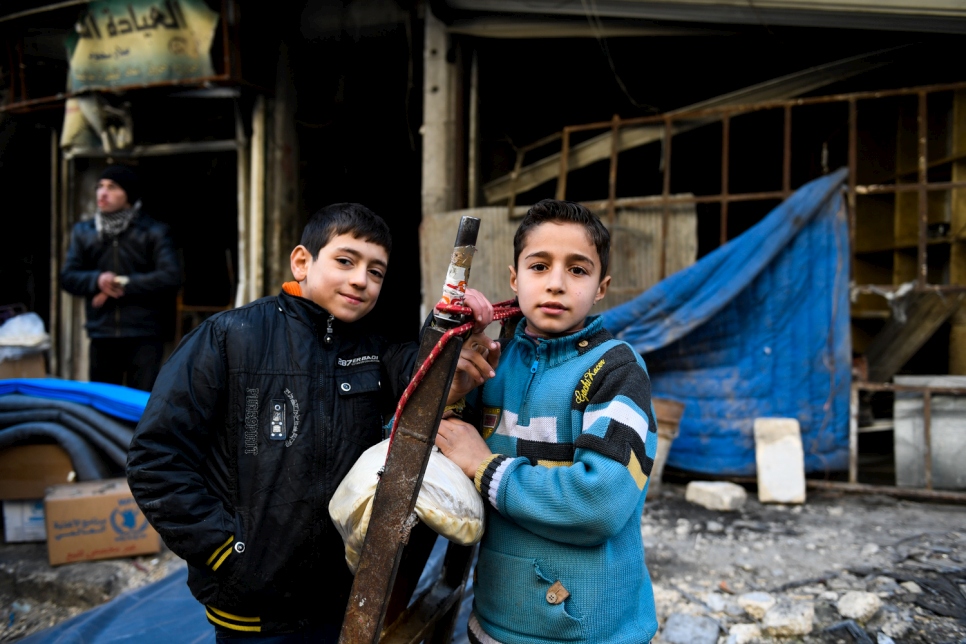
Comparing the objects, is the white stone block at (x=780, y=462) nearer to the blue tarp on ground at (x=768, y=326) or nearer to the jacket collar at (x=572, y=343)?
the blue tarp on ground at (x=768, y=326)

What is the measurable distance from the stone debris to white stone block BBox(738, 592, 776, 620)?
181mm

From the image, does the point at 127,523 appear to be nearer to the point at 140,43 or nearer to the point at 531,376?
the point at 531,376

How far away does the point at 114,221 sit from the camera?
451cm

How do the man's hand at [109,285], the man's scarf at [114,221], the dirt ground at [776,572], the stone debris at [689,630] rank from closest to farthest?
the stone debris at [689,630] < the dirt ground at [776,572] < the man's hand at [109,285] < the man's scarf at [114,221]

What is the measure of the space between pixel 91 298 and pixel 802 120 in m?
7.03

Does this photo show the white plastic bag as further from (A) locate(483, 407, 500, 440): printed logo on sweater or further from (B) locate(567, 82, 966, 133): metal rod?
(B) locate(567, 82, 966, 133): metal rod

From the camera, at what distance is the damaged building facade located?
4441 millimetres

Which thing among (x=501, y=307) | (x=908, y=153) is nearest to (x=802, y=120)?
(x=908, y=153)

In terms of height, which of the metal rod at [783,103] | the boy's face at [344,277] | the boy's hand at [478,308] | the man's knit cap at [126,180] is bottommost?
the boy's hand at [478,308]

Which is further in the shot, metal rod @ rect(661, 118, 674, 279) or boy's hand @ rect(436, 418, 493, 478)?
metal rod @ rect(661, 118, 674, 279)

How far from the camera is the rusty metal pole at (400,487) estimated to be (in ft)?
3.74

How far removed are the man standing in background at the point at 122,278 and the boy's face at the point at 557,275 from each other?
12.6 ft

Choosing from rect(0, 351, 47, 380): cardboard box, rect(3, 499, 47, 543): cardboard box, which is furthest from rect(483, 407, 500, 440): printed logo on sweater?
rect(0, 351, 47, 380): cardboard box

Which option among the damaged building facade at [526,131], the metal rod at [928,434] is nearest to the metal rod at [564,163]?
the damaged building facade at [526,131]
